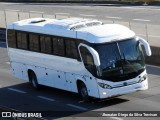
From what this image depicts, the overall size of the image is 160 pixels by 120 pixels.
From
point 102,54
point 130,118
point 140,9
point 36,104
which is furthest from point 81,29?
point 140,9

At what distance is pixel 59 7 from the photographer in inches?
2263

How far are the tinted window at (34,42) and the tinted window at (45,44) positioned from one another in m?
0.36

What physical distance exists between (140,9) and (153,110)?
33.0 m

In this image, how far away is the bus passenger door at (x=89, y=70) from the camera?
18.7m

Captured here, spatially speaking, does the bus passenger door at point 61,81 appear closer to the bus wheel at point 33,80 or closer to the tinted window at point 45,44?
the tinted window at point 45,44

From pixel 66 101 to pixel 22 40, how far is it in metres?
4.31

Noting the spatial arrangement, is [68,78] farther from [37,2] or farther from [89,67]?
[37,2]

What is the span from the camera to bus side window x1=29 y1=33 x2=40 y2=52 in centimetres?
2222

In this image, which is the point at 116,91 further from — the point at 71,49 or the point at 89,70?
the point at 71,49

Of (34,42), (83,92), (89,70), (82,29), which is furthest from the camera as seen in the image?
(34,42)

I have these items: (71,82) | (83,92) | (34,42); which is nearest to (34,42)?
(34,42)

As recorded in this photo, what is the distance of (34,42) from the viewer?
73.6 feet

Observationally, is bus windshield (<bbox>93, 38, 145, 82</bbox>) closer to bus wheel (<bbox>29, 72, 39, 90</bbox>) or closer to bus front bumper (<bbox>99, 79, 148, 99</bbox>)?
bus front bumper (<bbox>99, 79, 148, 99</bbox>)

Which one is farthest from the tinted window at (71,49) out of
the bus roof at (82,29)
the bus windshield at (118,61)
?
the bus windshield at (118,61)
